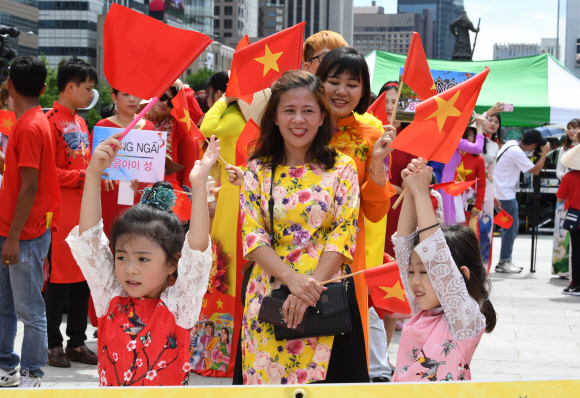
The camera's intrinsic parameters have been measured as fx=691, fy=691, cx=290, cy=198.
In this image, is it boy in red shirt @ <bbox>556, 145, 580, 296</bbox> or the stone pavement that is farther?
boy in red shirt @ <bbox>556, 145, 580, 296</bbox>

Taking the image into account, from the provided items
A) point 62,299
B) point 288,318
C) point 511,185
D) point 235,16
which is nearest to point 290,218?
point 288,318

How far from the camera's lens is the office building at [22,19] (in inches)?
2717

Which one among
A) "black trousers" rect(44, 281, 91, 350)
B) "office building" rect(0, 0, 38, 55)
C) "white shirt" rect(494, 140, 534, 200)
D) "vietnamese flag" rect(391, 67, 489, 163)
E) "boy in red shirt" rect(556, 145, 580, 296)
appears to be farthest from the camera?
"office building" rect(0, 0, 38, 55)

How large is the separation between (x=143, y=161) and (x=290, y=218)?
2332mm

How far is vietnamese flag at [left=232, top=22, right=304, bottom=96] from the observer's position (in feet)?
11.0

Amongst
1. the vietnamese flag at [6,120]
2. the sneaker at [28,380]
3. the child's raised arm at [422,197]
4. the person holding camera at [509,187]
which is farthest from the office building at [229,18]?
the child's raised arm at [422,197]

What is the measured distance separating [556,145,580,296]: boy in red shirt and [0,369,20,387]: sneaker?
631 cm

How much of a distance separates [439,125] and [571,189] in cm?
601

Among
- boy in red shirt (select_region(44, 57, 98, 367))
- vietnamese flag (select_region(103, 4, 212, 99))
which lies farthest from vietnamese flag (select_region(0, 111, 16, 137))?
vietnamese flag (select_region(103, 4, 212, 99))

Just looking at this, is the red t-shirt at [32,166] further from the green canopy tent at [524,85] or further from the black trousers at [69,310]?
the green canopy tent at [524,85]

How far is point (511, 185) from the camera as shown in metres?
9.84

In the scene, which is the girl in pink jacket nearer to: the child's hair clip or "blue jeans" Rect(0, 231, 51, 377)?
the child's hair clip

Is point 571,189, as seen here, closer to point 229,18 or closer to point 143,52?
point 143,52

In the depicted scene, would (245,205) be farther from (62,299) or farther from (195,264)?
(62,299)
